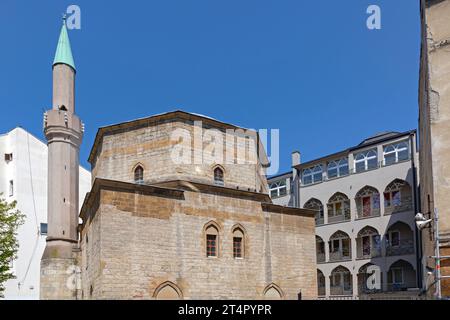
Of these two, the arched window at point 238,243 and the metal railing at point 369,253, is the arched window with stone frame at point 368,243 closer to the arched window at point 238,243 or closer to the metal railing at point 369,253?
the metal railing at point 369,253

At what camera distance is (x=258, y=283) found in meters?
19.6

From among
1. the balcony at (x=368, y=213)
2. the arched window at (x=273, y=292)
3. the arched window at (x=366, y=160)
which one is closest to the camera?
the arched window at (x=273, y=292)

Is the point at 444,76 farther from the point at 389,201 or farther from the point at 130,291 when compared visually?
the point at 389,201

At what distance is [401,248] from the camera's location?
95.5 feet

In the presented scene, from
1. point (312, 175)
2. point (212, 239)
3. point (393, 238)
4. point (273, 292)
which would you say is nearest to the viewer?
point (212, 239)

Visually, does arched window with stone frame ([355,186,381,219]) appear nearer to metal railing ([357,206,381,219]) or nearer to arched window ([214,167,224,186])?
metal railing ([357,206,381,219])

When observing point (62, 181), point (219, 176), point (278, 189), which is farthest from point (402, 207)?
point (62, 181)

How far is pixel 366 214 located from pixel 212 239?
16.0 metres

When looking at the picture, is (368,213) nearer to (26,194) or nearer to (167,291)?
(167,291)

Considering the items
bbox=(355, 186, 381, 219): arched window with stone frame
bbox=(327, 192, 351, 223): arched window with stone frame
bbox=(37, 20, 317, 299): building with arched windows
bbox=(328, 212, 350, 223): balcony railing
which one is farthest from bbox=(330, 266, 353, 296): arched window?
bbox=(37, 20, 317, 299): building with arched windows

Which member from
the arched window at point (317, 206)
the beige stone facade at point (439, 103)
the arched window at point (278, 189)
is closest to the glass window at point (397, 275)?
the arched window at point (317, 206)

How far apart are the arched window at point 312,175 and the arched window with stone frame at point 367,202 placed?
377 cm

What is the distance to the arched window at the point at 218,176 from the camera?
21672mm
